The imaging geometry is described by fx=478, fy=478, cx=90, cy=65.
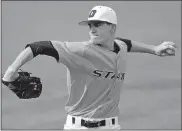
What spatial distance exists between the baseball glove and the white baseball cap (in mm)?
820

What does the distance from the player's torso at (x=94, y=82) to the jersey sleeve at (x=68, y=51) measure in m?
0.04

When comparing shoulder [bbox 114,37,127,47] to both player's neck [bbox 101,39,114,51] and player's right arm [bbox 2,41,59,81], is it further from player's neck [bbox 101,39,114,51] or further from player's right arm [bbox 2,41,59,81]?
player's right arm [bbox 2,41,59,81]

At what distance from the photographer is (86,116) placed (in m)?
5.27

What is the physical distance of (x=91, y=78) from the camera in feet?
17.1

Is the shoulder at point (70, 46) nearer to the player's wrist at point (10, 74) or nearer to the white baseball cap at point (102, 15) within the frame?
the white baseball cap at point (102, 15)

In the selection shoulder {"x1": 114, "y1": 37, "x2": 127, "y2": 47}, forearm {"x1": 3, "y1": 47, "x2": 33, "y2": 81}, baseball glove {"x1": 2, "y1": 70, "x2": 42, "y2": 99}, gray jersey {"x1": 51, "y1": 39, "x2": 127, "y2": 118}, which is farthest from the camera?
shoulder {"x1": 114, "y1": 37, "x2": 127, "y2": 47}

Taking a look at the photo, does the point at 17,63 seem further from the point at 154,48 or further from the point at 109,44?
the point at 154,48

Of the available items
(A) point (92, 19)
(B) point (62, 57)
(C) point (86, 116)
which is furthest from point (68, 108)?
(A) point (92, 19)

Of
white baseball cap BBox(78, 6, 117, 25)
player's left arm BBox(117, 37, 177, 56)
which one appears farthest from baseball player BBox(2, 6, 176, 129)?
player's left arm BBox(117, 37, 177, 56)

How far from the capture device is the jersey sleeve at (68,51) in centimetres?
501

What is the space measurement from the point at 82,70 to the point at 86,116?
1.72 feet

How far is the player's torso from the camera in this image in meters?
5.15

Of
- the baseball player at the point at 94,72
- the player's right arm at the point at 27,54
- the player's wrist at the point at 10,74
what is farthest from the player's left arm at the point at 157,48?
the player's wrist at the point at 10,74

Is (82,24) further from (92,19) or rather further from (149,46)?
(149,46)
